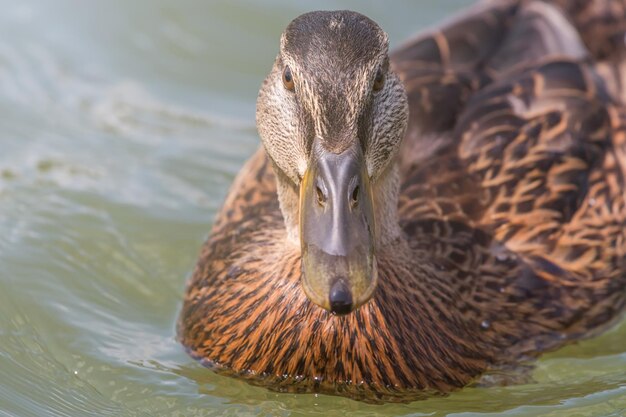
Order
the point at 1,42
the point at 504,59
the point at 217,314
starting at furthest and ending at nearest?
the point at 1,42 < the point at 504,59 < the point at 217,314

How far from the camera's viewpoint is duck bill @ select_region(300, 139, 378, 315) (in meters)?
5.63

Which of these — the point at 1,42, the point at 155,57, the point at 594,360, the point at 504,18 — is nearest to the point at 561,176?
the point at 594,360

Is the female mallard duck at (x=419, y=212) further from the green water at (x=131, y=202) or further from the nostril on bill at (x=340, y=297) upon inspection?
the green water at (x=131, y=202)

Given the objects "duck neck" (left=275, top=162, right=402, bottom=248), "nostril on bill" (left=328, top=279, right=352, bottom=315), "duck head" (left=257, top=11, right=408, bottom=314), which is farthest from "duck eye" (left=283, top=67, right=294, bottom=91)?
"nostril on bill" (left=328, top=279, right=352, bottom=315)

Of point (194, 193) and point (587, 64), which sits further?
point (194, 193)

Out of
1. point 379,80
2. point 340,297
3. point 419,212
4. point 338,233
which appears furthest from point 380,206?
point 340,297

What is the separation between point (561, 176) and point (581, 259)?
534 millimetres

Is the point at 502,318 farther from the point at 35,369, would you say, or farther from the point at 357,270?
the point at 35,369

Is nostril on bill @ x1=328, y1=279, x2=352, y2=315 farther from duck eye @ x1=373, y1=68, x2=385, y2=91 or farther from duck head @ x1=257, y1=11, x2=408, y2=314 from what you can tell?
duck eye @ x1=373, y1=68, x2=385, y2=91

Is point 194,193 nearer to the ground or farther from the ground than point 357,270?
farther from the ground

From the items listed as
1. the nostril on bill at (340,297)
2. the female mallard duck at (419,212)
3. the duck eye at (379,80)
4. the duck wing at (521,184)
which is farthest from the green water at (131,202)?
the duck eye at (379,80)

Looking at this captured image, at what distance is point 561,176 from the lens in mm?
7922

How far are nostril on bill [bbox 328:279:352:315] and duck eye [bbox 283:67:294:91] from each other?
3.77 ft

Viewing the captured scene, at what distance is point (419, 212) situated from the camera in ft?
24.9
